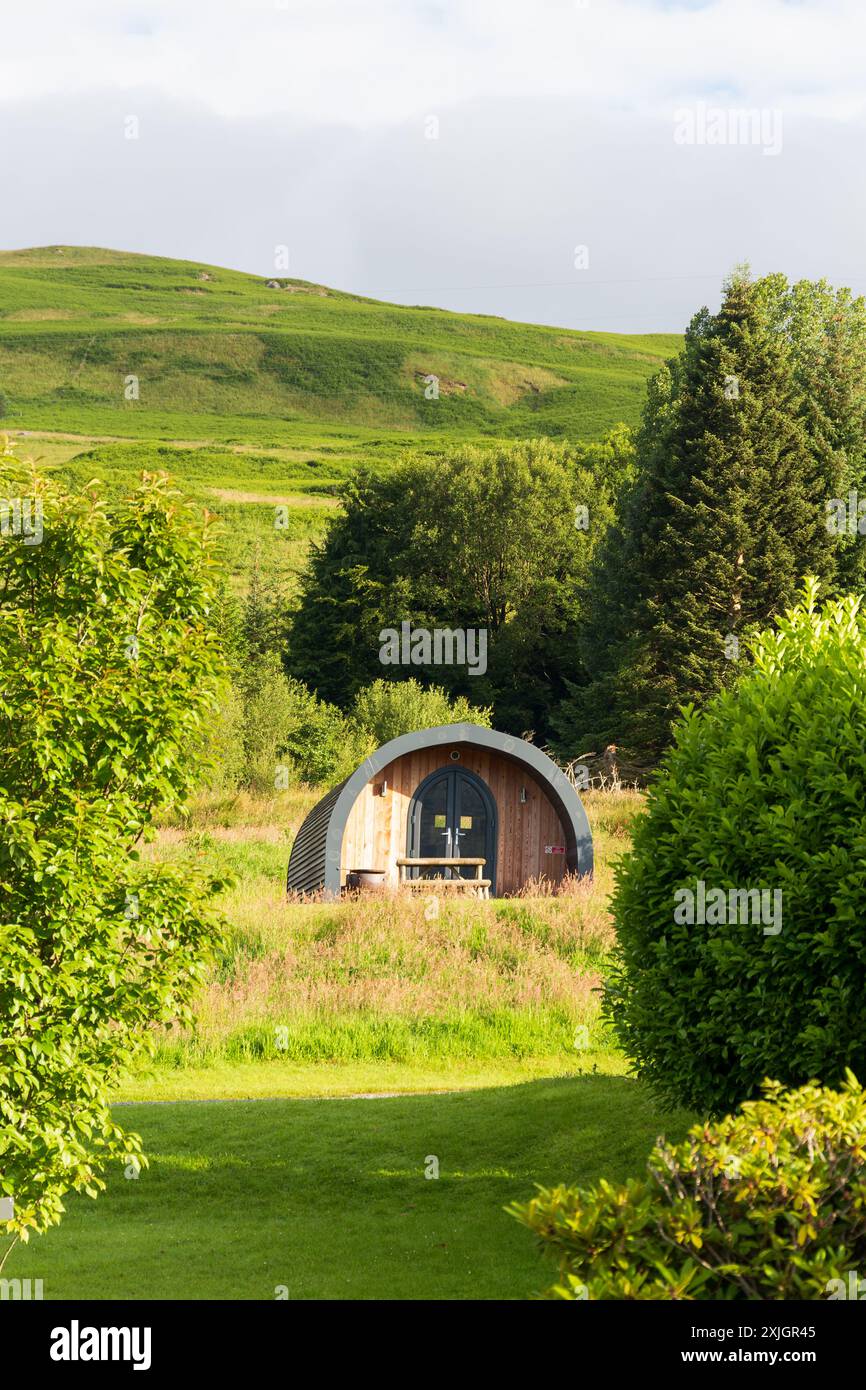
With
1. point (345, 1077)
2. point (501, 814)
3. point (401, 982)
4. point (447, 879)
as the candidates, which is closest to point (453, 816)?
point (501, 814)

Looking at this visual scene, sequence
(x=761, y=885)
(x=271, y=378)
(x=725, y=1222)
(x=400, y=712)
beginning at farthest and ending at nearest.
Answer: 1. (x=271, y=378)
2. (x=400, y=712)
3. (x=761, y=885)
4. (x=725, y=1222)

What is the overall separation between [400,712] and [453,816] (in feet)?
64.1

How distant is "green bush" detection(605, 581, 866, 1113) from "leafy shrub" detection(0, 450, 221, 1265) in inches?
136

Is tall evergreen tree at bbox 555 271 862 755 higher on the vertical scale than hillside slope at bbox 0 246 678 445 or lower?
lower

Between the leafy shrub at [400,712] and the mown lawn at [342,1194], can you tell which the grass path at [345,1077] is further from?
the leafy shrub at [400,712]

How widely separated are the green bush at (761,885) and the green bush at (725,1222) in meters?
2.59

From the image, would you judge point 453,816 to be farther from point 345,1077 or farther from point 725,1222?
point 725,1222

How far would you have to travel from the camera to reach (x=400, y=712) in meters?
46.9

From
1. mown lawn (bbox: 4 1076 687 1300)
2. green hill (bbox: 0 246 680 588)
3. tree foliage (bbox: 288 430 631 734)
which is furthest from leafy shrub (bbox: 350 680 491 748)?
green hill (bbox: 0 246 680 588)

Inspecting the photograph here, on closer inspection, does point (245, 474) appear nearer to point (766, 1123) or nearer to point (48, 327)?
point (48, 327)

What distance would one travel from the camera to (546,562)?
2542 inches

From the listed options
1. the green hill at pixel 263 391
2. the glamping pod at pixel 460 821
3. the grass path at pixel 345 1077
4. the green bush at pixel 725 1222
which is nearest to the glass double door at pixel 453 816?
the glamping pod at pixel 460 821

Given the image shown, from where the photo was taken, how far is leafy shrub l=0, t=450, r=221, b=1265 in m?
7.32

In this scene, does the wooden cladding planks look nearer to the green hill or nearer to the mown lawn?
the mown lawn
